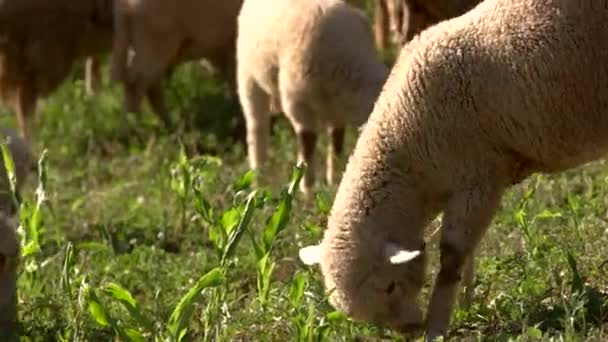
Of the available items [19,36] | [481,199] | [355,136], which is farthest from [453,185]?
[19,36]

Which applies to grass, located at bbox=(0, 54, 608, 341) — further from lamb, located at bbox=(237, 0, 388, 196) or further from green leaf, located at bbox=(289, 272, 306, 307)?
lamb, located at bbox=(237, 0, 388, 196)

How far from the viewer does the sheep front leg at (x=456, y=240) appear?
5.88m

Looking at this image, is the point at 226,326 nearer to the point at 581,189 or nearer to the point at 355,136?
the point at 581,189

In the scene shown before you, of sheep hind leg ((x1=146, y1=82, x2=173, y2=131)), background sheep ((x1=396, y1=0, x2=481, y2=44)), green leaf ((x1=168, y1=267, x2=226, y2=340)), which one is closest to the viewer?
green leaf ((x1=168, y1=267, x2=226, y2=340))

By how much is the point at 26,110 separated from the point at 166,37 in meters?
1.35

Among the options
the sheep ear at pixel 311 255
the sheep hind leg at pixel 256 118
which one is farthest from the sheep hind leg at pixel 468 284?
the sheep hind leg at pixel 256 118

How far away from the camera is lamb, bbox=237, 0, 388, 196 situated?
28.1 ft

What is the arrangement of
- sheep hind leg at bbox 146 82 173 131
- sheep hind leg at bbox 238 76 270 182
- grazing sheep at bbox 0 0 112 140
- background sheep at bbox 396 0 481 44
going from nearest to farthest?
background sheep at bbox 396 0 481 44
sheep hind leg at bbox 238 76 270 182
grazing sheep at bbox 0 0 112 140
sheep hind leg at bbox 146 82 173 131

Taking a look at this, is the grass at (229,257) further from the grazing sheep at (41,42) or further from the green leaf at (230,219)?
the grazing sheep at (41,42)

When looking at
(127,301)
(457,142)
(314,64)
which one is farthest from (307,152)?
(127,301)

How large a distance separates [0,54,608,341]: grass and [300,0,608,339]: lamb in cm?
22

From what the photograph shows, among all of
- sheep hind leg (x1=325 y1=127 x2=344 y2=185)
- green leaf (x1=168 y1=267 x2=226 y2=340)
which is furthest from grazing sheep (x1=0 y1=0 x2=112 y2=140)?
green leaf (x1=168 y1=267 x2=226 y2=340)

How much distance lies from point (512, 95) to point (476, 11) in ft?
1.45

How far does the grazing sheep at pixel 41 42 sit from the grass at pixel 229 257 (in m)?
0.74
